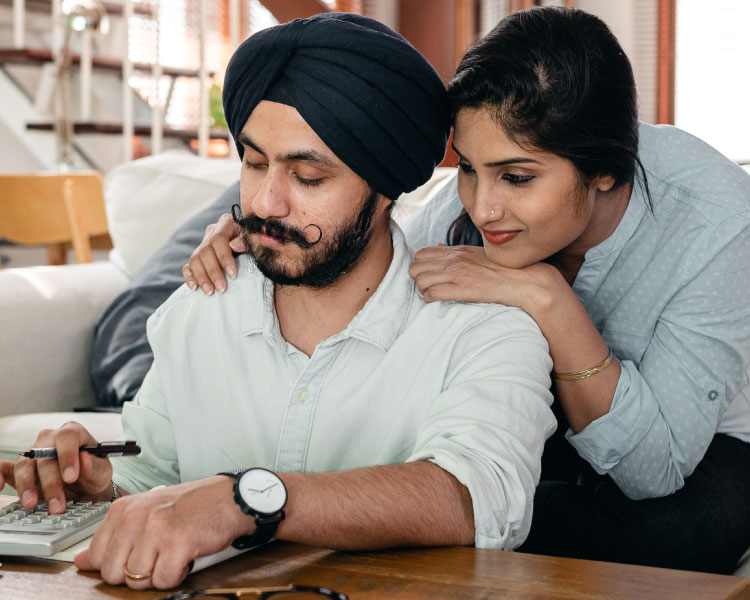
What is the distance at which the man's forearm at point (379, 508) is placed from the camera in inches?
34.8

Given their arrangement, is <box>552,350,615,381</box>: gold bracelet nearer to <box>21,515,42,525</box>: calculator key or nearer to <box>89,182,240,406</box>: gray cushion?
<box>21,515,42,525</box>: calculator key

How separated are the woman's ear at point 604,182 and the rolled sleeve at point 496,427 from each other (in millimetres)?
277

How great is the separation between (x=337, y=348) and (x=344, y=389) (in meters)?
0.05

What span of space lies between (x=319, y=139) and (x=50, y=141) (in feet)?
13.5

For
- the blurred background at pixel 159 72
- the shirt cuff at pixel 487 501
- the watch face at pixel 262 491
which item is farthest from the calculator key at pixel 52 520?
the blurred background at pixel 159 72

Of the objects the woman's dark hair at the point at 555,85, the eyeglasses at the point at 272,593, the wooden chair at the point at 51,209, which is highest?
the woman's dark hair at the point at 555,85

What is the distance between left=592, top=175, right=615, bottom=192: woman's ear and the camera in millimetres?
1313

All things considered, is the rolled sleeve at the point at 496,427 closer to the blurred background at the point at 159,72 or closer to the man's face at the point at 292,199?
the man's face at the point at 292,199

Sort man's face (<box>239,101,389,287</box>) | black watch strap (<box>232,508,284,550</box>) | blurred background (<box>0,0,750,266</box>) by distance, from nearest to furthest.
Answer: black watch strap (<box>232,508,284,550</box>) → man's face (<box>239,101,389,287</box>) → blurred background (<box>0,0,750,266</box>)

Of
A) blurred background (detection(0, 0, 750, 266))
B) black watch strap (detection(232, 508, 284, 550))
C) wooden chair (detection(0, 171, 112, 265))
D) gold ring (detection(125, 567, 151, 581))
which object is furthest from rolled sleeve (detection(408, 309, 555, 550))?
blurred background (detection(0, 0, 750, 266))

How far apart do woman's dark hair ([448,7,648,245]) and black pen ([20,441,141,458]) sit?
0.61 m

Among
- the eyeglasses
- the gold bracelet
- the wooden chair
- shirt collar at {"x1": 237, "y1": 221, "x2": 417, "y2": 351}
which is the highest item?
shirt collar at {"x1": 237, "y1": 221, "x2": 417, "y2": 351}

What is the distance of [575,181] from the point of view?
1269 millimetres

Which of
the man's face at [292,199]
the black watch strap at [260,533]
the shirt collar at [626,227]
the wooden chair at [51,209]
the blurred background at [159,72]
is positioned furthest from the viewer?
the blurred background at [159,72]
